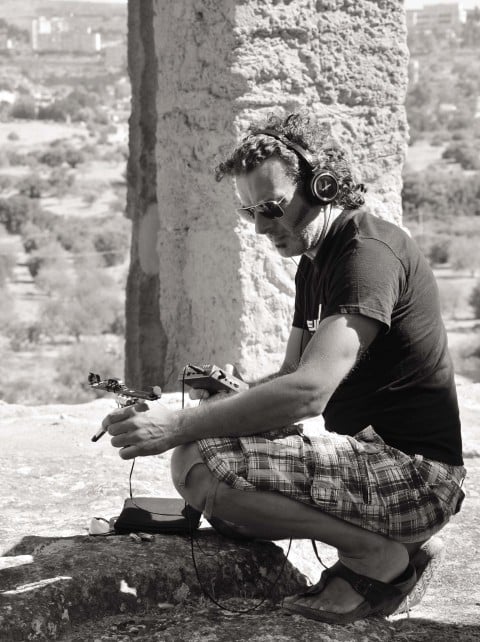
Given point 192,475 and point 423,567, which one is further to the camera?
point 423,567

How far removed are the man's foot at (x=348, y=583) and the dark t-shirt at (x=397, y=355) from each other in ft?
0.96

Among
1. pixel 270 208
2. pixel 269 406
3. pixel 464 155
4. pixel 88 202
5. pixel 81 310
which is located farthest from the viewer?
pixel 464 155

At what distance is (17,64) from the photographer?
51.0m

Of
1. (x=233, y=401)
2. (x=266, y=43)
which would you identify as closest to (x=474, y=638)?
(x=233, y=401)

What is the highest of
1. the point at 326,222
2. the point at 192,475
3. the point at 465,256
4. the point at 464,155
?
the point at 326,222

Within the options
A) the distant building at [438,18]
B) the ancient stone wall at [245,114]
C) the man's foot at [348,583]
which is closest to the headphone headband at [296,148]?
the man's foot at [348,583]

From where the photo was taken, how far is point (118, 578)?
3.11 meters

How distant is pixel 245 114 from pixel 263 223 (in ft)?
6.82

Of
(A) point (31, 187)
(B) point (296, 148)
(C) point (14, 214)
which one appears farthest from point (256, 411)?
(A) point (31, 187)

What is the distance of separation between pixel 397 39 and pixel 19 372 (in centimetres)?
841

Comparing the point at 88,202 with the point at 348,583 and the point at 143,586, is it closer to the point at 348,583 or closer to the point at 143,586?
the point at 143,586

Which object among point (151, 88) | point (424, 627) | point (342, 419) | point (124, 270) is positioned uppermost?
point (151, 88)

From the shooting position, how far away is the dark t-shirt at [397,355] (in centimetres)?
297

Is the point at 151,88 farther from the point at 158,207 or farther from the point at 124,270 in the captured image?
the point at 124,270
